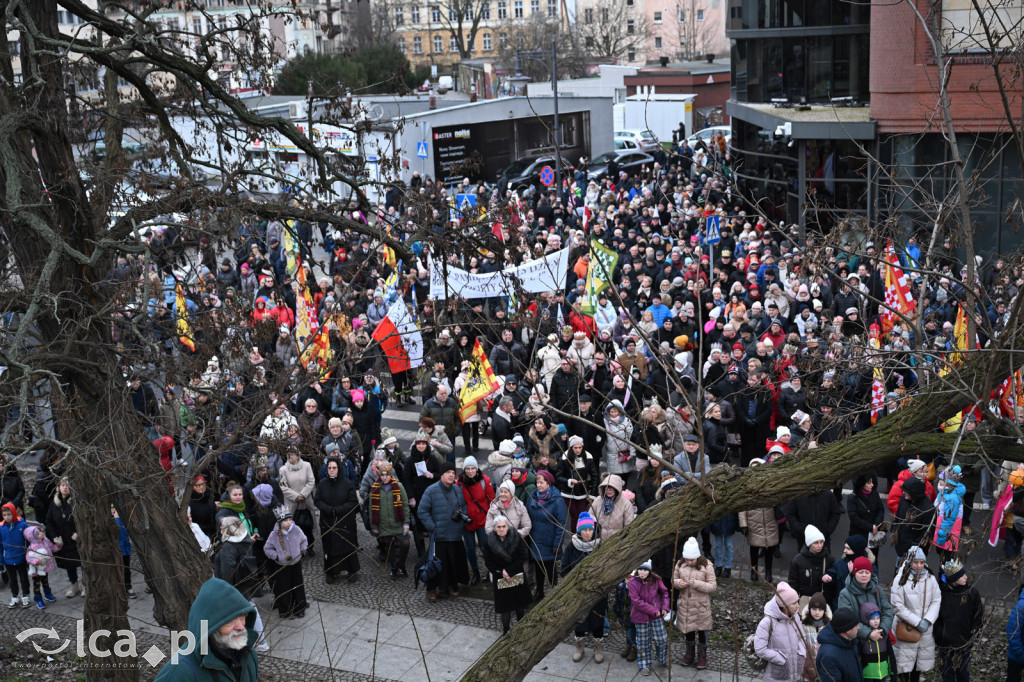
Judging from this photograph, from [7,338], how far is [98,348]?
0.94 m

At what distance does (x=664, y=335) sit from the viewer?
17.4 metres

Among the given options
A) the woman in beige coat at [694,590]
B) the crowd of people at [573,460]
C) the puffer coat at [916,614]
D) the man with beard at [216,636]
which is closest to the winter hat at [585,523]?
the crowd of people at [573,460]

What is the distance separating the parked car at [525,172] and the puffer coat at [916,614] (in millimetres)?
23706

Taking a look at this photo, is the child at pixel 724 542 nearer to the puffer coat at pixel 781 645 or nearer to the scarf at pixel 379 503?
the puffer coat at pixel 781 645

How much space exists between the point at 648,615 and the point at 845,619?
2.28 m

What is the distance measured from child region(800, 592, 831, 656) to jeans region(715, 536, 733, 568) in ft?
8.26

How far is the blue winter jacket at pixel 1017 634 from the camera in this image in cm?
889

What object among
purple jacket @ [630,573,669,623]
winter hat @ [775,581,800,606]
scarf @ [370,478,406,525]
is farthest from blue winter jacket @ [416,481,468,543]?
winter hat @ [775,581,800,606]

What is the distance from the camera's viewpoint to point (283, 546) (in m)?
11.4

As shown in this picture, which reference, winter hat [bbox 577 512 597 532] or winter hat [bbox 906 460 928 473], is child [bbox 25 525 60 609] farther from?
winter hat [bbox 906 460 928 473]

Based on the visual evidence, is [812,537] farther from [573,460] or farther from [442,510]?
[442,510]

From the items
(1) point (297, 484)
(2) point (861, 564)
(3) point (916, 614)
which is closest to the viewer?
(2) point (861, 564)

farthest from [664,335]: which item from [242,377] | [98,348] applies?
[98,348]

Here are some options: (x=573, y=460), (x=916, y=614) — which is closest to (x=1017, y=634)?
(x=916, y=614)
